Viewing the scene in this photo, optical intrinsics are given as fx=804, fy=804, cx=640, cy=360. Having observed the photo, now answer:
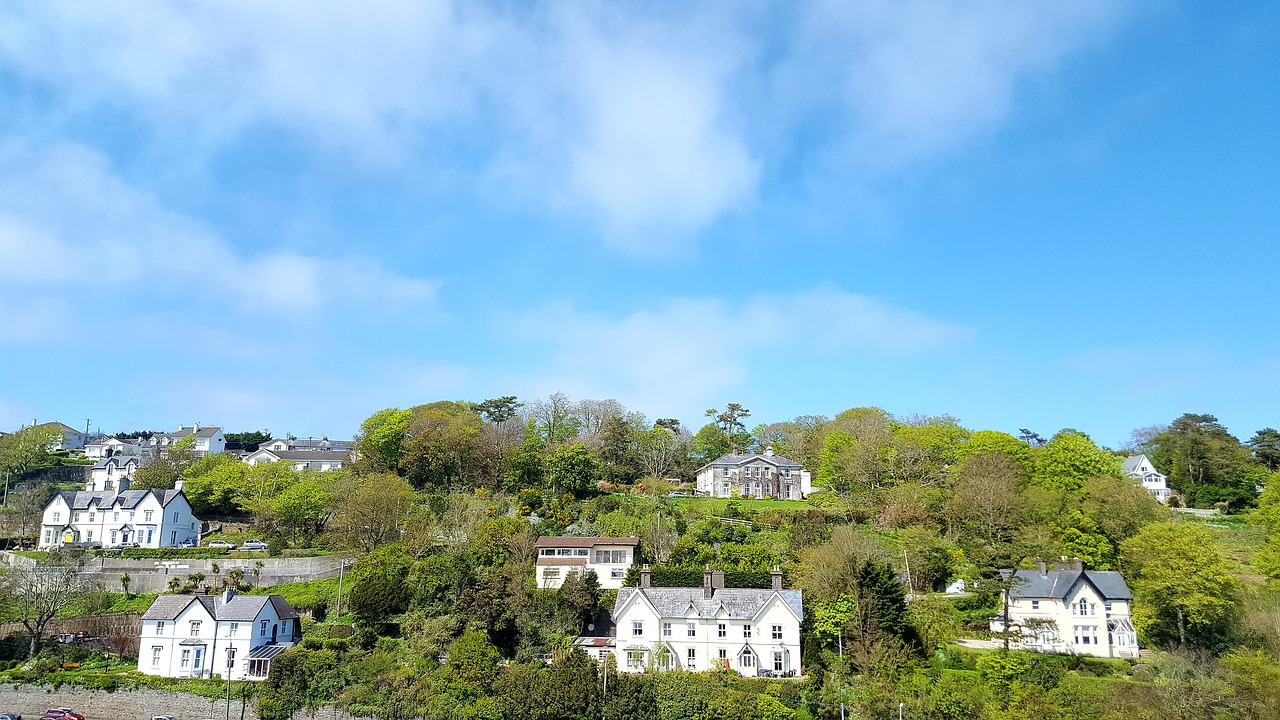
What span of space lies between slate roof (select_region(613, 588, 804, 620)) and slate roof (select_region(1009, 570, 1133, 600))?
42.2 ft

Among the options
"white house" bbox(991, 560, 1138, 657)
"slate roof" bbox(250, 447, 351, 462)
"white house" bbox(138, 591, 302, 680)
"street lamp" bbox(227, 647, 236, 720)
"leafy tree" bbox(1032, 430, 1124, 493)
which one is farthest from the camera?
"slate roof" bbox(250, 447, 351, 462)

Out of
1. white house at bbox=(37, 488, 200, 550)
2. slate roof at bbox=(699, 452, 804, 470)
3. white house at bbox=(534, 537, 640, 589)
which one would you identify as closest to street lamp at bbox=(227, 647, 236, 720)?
white house at bbox=(534, 537, 640, 589)

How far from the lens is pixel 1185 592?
39875mm

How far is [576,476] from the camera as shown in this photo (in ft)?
206

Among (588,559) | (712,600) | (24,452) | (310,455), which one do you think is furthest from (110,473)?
(712,600)

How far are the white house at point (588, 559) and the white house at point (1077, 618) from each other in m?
20.8

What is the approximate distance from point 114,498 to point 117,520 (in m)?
1.88

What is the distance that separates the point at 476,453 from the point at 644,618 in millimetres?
30086

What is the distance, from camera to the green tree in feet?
129

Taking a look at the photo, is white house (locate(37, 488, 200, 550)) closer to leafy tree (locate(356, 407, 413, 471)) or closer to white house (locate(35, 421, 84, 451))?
leafy tree (locate(356, 407, 413, 471))

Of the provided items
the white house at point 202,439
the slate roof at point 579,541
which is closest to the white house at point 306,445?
the white house at point 202,439

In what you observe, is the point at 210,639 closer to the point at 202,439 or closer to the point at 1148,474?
the point at 202,439

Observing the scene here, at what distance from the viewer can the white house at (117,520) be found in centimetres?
5933

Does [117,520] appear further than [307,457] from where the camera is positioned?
No
